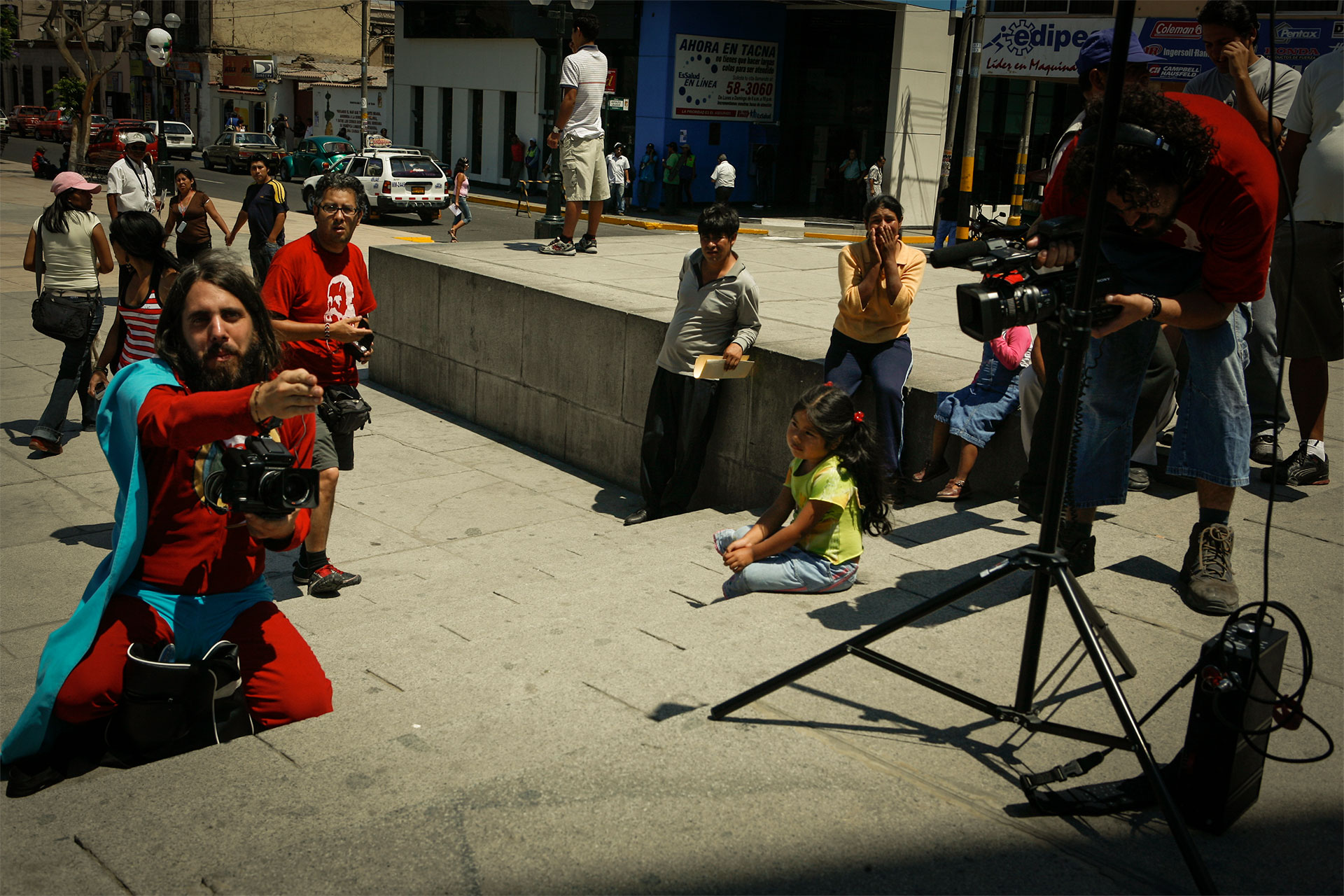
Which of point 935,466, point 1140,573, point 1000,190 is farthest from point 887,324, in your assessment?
point 1000,190

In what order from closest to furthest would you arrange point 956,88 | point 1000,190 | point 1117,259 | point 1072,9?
point 1117,259 < point 1072,9 < point 956,88 < point 1000,190

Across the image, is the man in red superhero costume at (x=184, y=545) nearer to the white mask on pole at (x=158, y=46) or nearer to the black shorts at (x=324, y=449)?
the black shorts at (x=324, y=449)

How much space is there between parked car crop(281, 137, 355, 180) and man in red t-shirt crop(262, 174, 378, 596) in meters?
30.0

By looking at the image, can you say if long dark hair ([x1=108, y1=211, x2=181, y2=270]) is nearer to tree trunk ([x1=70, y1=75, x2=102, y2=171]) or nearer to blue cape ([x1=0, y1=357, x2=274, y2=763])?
blue cape ([x1=0, y1=357, x2=274, y2=763])

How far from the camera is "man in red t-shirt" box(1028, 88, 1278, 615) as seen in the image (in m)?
3.18

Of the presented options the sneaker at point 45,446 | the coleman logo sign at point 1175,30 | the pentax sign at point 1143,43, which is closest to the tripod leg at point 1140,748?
the sneaker at point 45,446

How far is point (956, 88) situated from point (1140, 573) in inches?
1004

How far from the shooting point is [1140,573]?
4.13 metres

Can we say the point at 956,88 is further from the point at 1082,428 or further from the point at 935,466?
the point at 1082,428

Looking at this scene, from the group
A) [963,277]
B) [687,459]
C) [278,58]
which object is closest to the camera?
[687,459]

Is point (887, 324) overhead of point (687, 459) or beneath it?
overhead

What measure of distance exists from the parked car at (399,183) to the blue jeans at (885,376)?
20.9 meters

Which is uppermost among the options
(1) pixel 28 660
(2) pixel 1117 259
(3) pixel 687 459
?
(2) pixel 1117 259

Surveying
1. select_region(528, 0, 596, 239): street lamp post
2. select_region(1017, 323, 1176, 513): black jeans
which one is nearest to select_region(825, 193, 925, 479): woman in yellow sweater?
select_region(1017, 323, 1176, 513): black jeans
